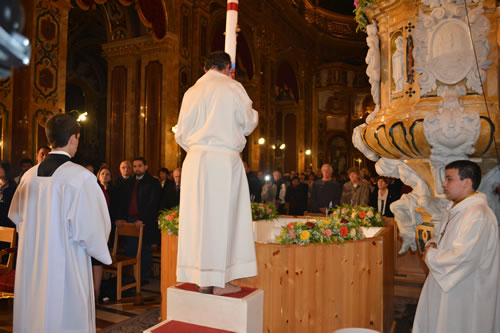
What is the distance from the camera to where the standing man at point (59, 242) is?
2.58m

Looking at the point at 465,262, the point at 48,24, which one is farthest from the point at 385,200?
the point at 48,24

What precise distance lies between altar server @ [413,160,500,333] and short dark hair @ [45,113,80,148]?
2378mm

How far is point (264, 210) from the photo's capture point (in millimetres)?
5578

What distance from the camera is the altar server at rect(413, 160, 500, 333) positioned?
2.50 metres

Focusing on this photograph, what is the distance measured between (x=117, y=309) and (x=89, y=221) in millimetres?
2673

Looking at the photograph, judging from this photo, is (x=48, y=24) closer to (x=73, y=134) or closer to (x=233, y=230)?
(x=73, y=134)

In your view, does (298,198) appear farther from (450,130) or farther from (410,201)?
(450,130)

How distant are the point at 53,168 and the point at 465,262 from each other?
2.55m

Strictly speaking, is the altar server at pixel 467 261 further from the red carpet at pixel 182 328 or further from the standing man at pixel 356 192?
the standing man at pixel 356 192

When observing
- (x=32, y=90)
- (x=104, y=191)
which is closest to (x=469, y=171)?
(x=104, y=191)

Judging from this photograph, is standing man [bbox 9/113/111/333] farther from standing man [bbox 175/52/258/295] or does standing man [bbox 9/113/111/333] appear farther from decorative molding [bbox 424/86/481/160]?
decorative molding [bbox 424/86/481/160]

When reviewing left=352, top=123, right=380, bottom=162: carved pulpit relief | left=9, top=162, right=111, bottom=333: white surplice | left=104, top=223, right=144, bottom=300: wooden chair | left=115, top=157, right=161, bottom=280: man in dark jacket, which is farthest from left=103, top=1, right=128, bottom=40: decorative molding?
left=9, top=162, right=111, bottom=333: white surplice

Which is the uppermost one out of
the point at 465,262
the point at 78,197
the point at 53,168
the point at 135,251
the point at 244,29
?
the point at 244,29

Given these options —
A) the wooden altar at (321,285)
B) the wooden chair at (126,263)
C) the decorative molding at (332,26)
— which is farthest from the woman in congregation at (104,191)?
the decorative molding at (332,26)
